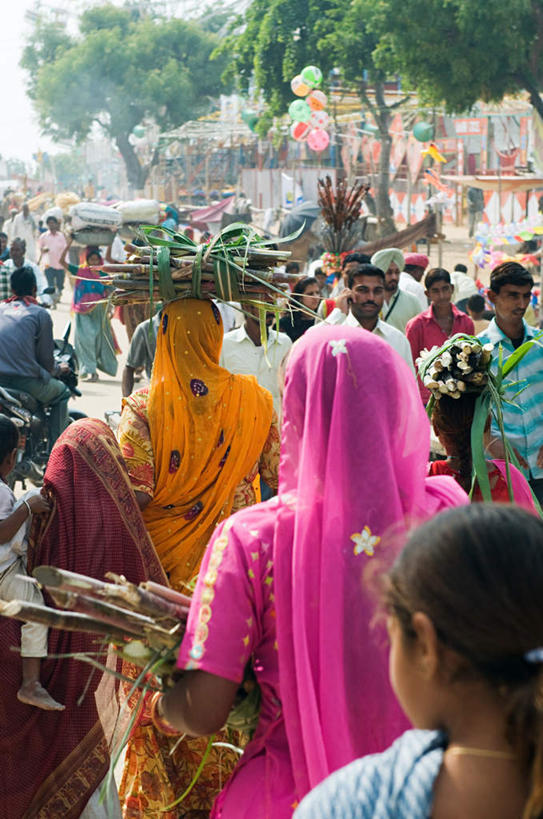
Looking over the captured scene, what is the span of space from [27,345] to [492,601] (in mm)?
7183

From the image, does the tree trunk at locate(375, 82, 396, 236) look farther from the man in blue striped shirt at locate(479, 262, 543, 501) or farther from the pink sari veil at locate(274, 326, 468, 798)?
the pink sari veil at locate(274, 326, 468, 798)

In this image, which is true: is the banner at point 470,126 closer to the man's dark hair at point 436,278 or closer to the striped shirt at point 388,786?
the man's dark hair at point 436,278

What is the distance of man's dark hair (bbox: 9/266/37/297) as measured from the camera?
8.30 meters

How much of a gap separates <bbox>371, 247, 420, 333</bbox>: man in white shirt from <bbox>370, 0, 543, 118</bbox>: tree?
590 inches

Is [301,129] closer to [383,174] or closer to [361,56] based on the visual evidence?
[361,56]

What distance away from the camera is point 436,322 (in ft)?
23.9

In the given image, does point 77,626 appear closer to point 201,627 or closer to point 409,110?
point 201,627

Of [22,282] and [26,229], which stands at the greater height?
[26,229]

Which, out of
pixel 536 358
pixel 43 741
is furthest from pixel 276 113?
pixel 43 741

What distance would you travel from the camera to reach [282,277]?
4.02m

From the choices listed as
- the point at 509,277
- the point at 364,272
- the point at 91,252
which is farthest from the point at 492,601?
the point at 91,252

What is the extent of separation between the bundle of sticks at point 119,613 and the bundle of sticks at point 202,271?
1.88m

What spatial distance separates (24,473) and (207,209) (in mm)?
31206

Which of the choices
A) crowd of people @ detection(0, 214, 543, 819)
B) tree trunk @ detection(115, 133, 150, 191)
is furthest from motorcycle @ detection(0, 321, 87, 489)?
tree trunk @ detection(115, 133, 150, 191)
